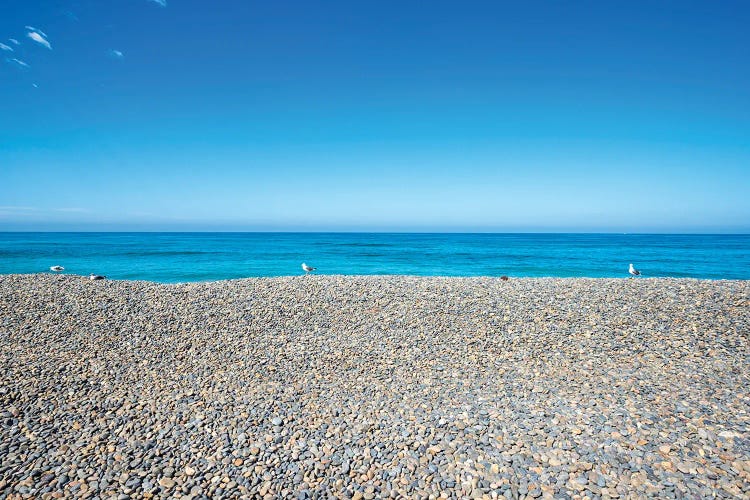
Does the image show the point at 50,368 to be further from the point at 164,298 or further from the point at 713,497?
the point at 713,497

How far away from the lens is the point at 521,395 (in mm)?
6238

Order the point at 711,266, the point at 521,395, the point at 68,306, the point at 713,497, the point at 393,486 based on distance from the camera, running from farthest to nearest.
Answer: the point at 711,266 < the point at 68,306 < the point at 521,395 < the point at 393,486 < the point at 713,497

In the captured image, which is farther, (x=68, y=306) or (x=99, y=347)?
(x=68, y=306)

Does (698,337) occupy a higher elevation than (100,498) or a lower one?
higher

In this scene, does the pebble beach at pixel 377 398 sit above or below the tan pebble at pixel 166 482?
above

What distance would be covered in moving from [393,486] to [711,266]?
121ft

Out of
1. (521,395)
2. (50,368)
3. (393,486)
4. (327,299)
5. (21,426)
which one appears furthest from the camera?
(327,299)

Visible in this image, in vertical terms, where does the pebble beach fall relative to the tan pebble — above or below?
above

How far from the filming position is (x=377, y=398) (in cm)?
624

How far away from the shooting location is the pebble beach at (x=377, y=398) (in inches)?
171

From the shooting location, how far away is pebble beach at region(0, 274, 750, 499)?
4.35m

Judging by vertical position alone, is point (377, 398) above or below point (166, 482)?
above

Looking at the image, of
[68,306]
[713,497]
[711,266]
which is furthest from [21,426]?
[711,266]

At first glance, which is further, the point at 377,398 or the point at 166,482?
the point at 377,398
